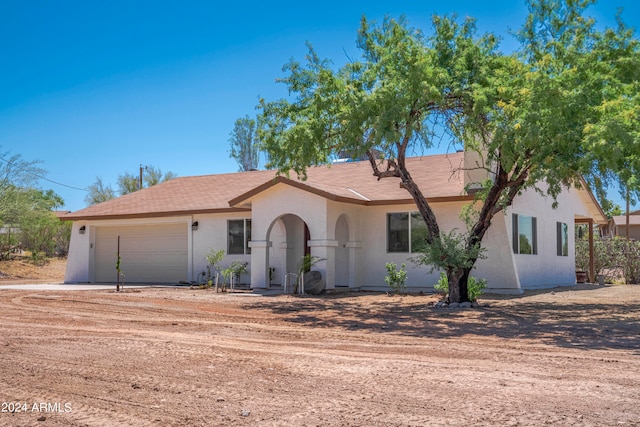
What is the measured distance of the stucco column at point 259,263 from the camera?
2062 centimetres

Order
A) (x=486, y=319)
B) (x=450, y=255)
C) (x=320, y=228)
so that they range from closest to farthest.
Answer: (x=486, y=319) < (x=450, y=255) < (x=320, y=228)

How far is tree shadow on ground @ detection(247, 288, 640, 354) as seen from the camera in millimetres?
10656

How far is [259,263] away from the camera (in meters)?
20.7

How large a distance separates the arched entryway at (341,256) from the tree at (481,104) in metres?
5.81

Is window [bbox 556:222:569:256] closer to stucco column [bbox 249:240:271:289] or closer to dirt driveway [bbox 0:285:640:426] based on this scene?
dirt driveway [bbox 0:285:640:426]

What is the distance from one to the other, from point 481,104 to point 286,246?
1003cm

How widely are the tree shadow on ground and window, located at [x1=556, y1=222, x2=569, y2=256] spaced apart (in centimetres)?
744

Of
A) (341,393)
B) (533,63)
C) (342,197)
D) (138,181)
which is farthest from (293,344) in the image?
(138,181)

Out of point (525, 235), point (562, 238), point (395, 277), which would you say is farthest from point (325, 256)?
point (562, 238)

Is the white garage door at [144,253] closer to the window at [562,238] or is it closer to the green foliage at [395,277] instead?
the green foliage at [395,277]

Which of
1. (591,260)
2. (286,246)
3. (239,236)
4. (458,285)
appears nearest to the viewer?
(458,285)

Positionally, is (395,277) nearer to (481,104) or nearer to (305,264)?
(305,264)

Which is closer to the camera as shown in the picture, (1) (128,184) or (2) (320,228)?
(2) (320,228)

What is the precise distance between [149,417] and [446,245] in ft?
35.5
